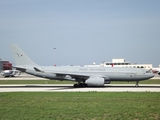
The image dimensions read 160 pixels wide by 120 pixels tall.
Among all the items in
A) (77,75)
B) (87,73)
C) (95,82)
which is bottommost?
(95,82)

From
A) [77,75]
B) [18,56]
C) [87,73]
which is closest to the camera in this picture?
[77,75]

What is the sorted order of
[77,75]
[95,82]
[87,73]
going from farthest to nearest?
[87,73]
[77,75]
[95,82]

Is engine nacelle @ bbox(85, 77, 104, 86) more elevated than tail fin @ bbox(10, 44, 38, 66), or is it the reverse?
tail fin @ bbox(10, 44, 38, 66)

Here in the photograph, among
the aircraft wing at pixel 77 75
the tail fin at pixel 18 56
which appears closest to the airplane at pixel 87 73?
the aircraft wing at pixel 77 75

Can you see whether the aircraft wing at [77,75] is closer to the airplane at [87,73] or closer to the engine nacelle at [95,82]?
the airplane at [87,73]

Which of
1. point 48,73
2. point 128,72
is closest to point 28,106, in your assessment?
point 48,73

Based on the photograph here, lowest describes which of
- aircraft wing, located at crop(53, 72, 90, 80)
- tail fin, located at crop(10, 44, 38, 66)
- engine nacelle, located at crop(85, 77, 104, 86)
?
engine nacelle, located at crop(85, 77, 104, 86)

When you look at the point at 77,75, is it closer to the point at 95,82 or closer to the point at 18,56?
the point at 95,82

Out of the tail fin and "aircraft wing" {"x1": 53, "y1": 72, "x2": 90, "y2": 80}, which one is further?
the tail fin

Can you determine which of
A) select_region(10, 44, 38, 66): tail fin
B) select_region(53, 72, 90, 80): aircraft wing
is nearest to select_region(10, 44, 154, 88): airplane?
select_region(53, 72, 90, 80): aircraft wing

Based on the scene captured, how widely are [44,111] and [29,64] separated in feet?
90.6

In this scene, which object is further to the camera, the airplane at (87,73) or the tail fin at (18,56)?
the tail fin at (18,56)

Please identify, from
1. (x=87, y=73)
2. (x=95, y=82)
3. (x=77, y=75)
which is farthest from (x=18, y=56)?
(x=95, y=82)

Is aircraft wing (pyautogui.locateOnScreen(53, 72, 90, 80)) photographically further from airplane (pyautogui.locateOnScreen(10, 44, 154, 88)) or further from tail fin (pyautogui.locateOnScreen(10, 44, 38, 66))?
tail fin (pyautogui.locateOnScreen(10, 44, 38, 66))
